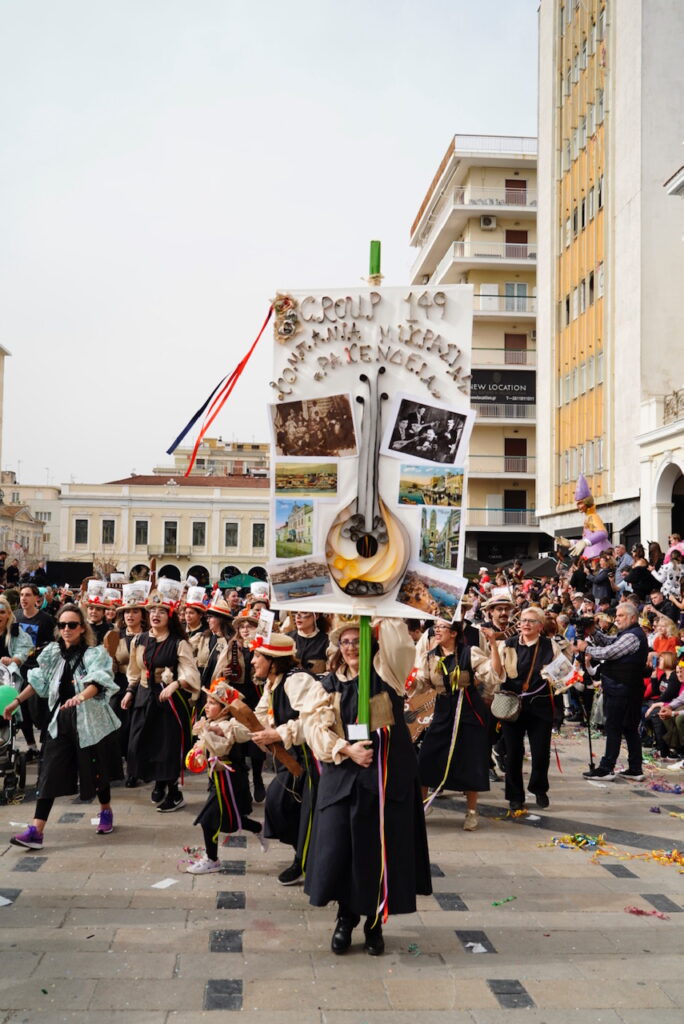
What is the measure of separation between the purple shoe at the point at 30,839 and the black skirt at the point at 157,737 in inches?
58.0

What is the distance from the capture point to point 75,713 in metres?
8.12

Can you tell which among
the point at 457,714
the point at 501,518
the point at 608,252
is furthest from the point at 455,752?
the point at 501,518

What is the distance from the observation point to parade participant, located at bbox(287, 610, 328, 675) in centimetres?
890

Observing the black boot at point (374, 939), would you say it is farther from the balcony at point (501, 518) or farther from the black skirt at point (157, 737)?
the balcony at point (501, 518)

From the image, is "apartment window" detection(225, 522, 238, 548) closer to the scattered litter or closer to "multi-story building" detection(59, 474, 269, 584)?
"multi-story building" detection(59, 474, 269, 584)

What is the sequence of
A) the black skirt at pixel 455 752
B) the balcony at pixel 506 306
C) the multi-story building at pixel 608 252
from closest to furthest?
the black skirt at pixel 455 752 < the multi-story building at pixel 608 252 < the balcony at pixel 506 306

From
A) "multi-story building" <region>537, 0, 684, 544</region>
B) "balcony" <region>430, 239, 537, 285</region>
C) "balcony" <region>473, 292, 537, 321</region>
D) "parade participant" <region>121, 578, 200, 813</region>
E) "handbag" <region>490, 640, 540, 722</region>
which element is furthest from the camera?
"balcony" <region>473, 292, 537, 321</region>

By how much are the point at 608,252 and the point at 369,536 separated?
28.3m

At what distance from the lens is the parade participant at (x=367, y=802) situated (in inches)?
221

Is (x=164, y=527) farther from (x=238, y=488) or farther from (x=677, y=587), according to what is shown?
(x=677, y=587)

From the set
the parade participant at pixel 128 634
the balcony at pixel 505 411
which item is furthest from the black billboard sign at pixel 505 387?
the parade participant at pixel 128 634

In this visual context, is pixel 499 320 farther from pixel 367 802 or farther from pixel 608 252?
pixel 367 802

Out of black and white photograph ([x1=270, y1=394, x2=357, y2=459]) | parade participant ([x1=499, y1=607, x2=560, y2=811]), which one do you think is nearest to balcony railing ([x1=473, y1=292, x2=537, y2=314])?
parade participant ([x1=499, y1=607, x2=560, y2=811])

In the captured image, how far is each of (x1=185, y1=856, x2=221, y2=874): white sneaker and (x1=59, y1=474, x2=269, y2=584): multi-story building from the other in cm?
7013
